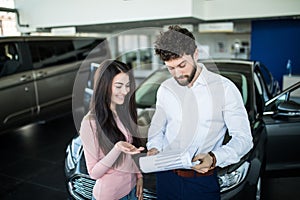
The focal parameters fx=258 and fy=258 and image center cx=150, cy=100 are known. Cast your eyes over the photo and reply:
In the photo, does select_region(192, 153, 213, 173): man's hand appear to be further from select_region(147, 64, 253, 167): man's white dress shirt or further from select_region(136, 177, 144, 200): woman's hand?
select_region(136, 177, 144, 200): woman's hand

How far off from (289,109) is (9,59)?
350 cm

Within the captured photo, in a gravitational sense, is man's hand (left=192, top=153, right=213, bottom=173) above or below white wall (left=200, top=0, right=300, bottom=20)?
below

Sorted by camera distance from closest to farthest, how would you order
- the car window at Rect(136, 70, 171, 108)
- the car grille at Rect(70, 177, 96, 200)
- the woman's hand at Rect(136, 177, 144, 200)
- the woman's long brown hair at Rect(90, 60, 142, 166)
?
the woman's long brown hair at Rect(90, 60, 142, 166), the woman's hand at Rect(136, 177, 144, 200), the car grille at Rect(70, 177, 96, 200), the car window at Rect(136, 70, 171, 108)

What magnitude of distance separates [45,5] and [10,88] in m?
1.70

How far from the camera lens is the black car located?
1608mm

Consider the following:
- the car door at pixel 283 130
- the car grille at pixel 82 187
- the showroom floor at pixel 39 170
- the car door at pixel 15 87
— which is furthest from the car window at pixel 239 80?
the car door at pixel 15 87

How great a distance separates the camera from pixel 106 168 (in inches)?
44.3

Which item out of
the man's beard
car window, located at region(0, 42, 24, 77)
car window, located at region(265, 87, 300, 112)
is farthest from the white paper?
car window, located at region(0, 42, 24, 77)

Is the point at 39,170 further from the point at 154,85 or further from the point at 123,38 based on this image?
the point at 123,38

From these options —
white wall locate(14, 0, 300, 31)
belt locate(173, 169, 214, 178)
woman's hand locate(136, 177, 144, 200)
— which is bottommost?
woman's hand locate(136, 177, 144, 200)

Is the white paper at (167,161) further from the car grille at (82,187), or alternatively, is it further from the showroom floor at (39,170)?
the showroom floor at (39,170)

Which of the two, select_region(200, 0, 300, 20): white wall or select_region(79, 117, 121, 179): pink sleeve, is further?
select_region(200, 0, 300, 20): white wall

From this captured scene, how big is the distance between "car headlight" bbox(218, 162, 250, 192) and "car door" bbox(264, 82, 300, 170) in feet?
2.14

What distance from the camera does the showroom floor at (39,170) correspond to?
2355 mm
